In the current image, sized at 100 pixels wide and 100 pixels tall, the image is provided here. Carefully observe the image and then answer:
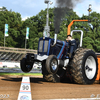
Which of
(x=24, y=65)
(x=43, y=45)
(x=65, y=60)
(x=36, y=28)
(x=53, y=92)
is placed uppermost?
(x=36, y=28)

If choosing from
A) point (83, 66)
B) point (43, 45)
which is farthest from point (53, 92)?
point (43, 45)

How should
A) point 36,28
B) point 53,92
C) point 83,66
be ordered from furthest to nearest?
point 36,28
point 83,66
point 53,92

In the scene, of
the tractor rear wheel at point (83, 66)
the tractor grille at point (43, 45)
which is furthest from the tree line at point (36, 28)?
the tractor grille at point (43, 45)

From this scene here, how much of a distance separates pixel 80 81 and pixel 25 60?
2209mm

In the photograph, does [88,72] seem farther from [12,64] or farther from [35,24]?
[35,24]

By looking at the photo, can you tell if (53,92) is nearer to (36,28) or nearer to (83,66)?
(83,66)

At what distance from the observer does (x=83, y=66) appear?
8133 millimetres

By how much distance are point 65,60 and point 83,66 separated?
766mm

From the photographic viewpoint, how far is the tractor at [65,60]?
7862 mm

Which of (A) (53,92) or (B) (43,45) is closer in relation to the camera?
(A) (53,92)

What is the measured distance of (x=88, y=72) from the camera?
29.0 ft

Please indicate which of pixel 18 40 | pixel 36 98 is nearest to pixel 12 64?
pixel 36 98

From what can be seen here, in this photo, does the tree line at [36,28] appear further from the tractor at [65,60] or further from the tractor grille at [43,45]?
the tractor grille at [43,45]

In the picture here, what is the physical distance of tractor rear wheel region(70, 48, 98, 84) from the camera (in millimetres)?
8047
